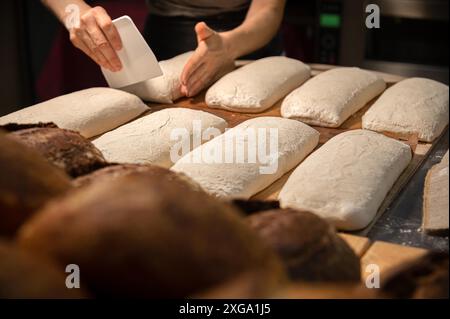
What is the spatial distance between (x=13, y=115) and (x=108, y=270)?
5.51 ft

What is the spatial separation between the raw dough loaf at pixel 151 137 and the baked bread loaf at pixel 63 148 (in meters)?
0.50

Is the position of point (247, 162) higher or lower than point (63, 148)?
lower

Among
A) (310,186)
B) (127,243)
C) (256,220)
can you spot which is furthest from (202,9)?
(127,243)

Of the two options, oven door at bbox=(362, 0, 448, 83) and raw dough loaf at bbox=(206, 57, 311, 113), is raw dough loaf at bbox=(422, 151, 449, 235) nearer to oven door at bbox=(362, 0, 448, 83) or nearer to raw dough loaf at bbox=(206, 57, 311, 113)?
raw dough loaf at bbox=(206, 57, 311, 113)

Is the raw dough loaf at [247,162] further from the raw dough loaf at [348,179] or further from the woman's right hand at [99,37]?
the woman's right hand at [99,37]

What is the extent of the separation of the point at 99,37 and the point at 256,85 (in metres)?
0.61

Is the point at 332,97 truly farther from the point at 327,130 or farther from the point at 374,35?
the point at 374,35

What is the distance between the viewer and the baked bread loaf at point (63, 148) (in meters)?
1.27

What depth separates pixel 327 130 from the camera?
2.31m

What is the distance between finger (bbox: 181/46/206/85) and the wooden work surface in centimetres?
10

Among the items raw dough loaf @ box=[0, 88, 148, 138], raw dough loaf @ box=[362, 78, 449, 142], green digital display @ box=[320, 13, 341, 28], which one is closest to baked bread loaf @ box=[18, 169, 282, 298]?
raw dough loaf @ box=[0, 88, 148, 138]

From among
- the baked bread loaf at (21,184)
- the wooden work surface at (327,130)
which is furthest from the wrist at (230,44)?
the baked bread loaf at (21,184)

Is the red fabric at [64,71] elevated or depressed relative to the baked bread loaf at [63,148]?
depressed

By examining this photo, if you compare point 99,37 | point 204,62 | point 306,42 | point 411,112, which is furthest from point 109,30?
point 306,42
